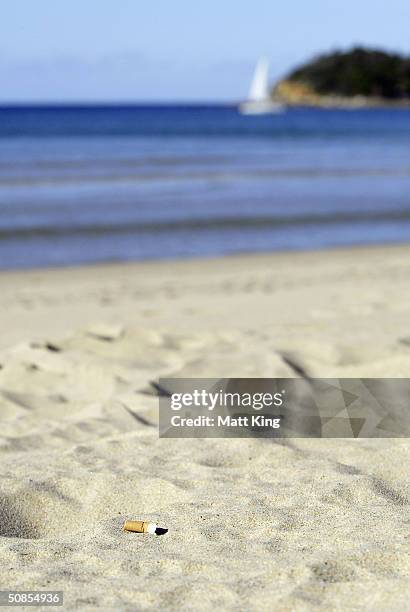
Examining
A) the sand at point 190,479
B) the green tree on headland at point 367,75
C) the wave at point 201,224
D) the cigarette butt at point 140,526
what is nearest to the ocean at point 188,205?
the wave at point 201,224

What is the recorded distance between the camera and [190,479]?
3.23m

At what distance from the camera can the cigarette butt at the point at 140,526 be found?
9.14 feet

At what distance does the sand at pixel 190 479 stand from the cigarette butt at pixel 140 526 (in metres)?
0.03

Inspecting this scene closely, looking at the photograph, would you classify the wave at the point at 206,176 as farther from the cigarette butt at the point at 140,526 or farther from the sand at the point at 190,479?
the cigarette butt at the point at 140,526

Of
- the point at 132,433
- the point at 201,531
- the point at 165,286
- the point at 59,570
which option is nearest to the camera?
the point at 59,570

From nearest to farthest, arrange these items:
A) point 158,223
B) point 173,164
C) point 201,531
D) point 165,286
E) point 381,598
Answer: point 381,598 → point 201,531 → point 165,286 → point 158,223 → point 173,164

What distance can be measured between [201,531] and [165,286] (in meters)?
5.18

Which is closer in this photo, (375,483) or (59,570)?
(59,570)

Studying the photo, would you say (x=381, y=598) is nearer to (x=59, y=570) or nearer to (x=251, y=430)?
(x=59, y=570)

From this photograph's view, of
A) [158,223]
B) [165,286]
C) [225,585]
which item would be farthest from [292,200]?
[225,585]

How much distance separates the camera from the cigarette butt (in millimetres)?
2785

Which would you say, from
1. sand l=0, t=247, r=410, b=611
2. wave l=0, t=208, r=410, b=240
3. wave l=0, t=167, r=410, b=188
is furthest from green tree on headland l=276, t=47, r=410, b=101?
sand l=0, t=247, r=410, b=611

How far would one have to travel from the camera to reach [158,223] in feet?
38.8

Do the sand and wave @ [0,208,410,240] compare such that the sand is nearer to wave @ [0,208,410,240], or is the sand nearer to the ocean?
the ocean
